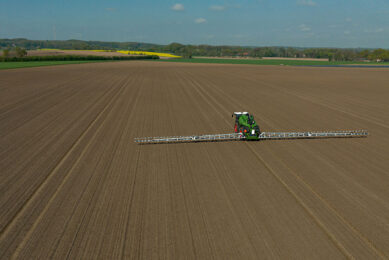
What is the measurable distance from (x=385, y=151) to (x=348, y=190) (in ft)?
21.9

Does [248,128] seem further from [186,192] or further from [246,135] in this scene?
[186,192]

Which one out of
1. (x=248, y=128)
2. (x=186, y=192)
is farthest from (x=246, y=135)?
(x=186, y=192)

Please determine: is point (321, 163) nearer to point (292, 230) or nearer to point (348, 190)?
point (348, 190)

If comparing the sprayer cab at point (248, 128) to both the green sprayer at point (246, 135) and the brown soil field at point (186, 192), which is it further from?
the brown soil field at point (186, 192)

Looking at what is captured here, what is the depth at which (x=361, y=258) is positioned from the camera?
739cm

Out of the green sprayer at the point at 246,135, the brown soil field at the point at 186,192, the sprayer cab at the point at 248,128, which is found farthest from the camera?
the sprayer cab at the point at 248,128

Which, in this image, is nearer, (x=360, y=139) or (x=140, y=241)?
(x=140, y=241)

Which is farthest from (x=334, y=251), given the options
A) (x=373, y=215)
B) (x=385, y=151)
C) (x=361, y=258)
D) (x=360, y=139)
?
(x=360, y=139)

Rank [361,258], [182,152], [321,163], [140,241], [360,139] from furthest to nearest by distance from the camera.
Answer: [360,139]
[182,152]
[321,163]
[140,241]
[361,258]

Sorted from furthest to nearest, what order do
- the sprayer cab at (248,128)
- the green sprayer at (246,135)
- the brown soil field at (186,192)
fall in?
the sprayer cab at (248,128)
the green sprayer at (246,135)
the brown soil field at (186,192)

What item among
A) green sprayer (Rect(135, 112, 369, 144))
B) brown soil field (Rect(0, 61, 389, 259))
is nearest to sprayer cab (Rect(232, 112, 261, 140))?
green sprayer (Rect(135, 112, 369, 144))

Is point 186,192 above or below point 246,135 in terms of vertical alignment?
below

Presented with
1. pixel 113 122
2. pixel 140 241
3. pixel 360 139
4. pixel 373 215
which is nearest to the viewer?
pixel 140 241

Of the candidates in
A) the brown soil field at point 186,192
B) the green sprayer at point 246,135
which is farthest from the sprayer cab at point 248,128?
the brown soil field at point 186,192
